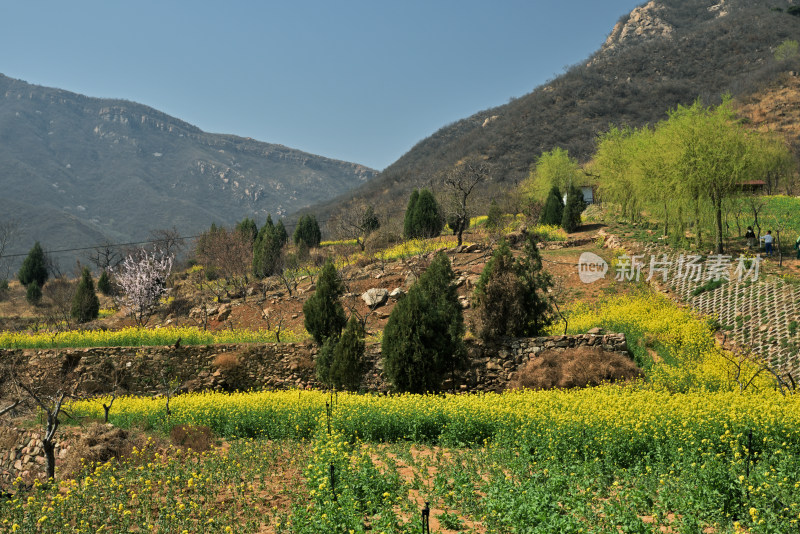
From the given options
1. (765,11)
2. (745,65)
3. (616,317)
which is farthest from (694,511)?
(765,11)

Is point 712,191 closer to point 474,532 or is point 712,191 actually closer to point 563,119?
point 474,532

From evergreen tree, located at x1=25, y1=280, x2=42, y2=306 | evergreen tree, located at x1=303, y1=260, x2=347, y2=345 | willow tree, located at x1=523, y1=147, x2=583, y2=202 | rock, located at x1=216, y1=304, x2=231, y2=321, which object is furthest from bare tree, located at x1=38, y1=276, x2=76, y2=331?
willow tree, located at x1=523, y1=147, x2=583, y2=202

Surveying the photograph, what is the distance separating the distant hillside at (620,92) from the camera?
237ft

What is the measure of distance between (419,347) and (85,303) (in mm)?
24730

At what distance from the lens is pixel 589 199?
45.8 m

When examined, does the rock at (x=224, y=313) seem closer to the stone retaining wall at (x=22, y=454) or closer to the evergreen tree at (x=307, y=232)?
the stone retaining wall at (x=22, y=454)

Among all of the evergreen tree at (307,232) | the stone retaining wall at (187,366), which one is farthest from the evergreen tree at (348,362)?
the evergreen tree at (307,232)

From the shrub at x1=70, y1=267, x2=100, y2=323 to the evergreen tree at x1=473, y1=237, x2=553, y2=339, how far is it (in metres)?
24.7

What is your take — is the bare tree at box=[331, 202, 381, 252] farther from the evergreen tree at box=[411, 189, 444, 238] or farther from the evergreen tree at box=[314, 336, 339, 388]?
the evergreen tree at box=[314, 336, 339, 388]

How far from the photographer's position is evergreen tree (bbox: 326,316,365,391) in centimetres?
1453

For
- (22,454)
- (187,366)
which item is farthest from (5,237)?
(22,454)

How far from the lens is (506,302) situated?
15.5 meters

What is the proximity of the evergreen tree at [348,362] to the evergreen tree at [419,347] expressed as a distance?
94cm

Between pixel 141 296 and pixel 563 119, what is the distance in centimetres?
6660
